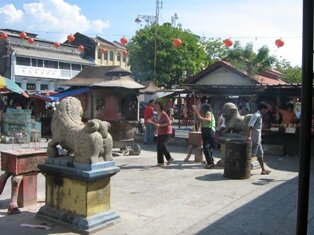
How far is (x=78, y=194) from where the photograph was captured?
18.2 feet

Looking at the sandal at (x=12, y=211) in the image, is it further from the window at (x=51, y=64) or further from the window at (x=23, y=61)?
the window at (x=51, y=64)

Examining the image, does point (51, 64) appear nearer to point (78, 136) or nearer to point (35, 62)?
point (35, 62)

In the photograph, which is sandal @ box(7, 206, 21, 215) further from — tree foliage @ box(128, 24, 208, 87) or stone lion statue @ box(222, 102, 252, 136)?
tree foliage @ box(128, 24, 208, 87)

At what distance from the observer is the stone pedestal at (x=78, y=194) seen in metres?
5.45

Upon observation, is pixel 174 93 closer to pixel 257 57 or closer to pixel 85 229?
pixel 257 57

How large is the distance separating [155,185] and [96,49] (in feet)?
175

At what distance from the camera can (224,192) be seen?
793 centimetres

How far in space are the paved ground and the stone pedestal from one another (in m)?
0.14

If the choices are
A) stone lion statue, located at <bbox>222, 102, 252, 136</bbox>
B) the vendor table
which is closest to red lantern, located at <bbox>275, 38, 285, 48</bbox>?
stone lion statue, located at <bbox>222, 102, 252, 136</bbox>

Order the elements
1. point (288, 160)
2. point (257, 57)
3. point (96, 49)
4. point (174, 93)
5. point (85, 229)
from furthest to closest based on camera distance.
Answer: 1. point (96, 49)
2. point (257, 57)
3. point (174, 93)
4. point (288, 160)
5. point (85, 229)

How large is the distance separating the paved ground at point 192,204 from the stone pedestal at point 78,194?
0.14 metres

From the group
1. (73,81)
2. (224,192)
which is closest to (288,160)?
(224,192)

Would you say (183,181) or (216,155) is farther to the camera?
(216,155)

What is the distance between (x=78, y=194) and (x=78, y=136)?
2.57 ft
